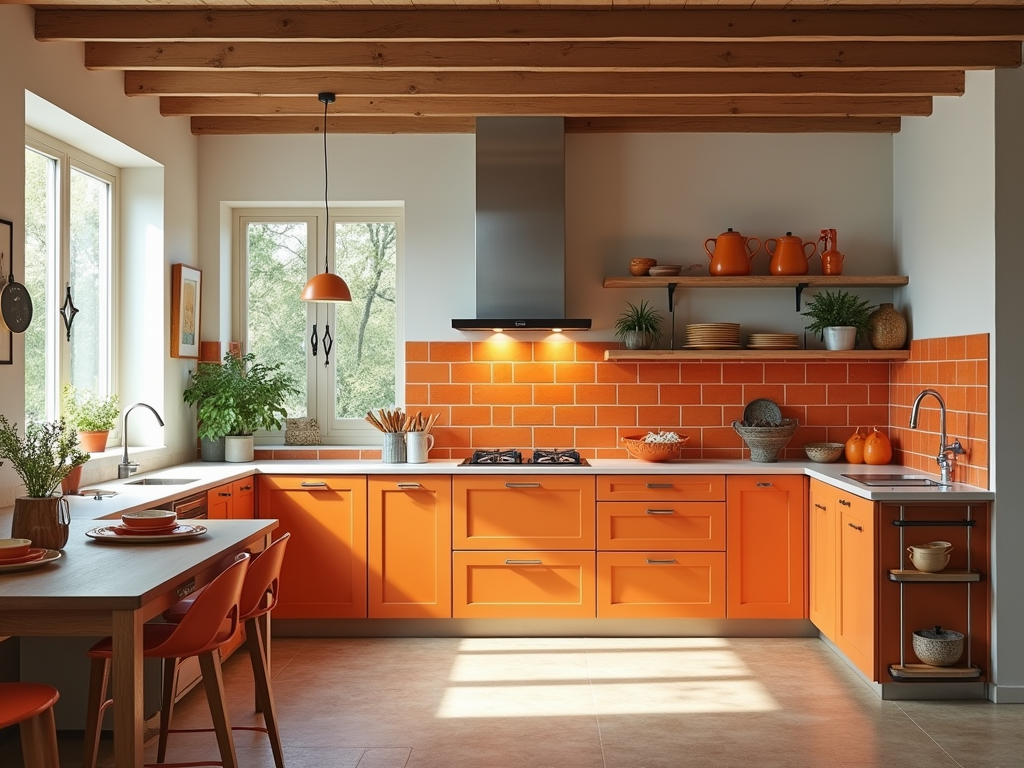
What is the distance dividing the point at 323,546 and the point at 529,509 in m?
1.07

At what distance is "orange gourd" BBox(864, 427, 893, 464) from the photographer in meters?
5.23

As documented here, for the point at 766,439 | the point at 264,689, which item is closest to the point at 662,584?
the point at 766,439

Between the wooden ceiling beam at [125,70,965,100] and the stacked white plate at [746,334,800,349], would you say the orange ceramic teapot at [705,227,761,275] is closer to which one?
the stacked white plate at [746,334,800,349]

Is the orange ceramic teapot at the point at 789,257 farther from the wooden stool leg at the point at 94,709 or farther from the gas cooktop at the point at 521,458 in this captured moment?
the wooden stool leg at the point at 94,709

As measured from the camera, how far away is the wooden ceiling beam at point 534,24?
12.8ft

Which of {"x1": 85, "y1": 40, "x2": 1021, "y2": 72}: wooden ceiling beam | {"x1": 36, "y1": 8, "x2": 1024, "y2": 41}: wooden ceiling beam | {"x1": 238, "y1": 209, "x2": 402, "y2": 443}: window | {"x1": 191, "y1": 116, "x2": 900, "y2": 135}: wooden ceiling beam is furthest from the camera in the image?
{"x1": 238, "y1": 209, "x2": 402, "y2": 443}: window

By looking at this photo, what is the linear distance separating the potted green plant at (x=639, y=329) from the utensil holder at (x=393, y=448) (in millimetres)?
1316

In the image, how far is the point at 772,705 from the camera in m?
4.07

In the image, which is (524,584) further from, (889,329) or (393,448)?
(889,329)

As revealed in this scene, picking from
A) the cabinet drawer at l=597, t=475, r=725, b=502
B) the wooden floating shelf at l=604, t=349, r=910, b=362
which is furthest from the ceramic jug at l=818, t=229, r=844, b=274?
the cabinet drawer at l=597, t=475, r=725, b=502

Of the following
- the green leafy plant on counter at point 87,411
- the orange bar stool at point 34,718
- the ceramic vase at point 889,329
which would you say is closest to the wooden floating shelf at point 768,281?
the ceramic vase at point 889,329

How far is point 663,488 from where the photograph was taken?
16.6ft

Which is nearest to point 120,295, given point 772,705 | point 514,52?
point 514,52

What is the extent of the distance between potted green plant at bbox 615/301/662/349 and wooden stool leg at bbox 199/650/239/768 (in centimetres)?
305
